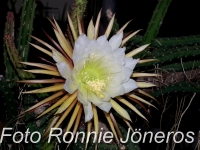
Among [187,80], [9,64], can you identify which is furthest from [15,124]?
[187,80]

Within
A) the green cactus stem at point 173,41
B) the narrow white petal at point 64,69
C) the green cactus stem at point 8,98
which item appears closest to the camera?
the narrow white petal at point 64,69

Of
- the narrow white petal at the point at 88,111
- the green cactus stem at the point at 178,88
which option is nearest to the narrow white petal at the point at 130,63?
the narrow white petal at the point at 88,111

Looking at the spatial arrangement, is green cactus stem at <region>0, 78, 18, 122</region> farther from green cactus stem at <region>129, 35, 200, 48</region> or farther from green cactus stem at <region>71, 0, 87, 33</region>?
green cactus stem at <region>129, 35, 200, 48</region>

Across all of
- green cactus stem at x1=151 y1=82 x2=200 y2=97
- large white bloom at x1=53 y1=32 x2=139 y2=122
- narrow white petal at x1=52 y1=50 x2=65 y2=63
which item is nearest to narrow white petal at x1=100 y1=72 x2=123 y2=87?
large white bloom at x1=53 y1=32 x2=139 y2=122

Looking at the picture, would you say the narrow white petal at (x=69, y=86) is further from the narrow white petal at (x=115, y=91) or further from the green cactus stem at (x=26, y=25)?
the green cactus stem at (x=26, y=25)

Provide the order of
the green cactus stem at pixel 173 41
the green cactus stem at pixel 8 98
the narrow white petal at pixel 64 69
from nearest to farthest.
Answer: the narrow white petal at pixel 64 69 → the green cactus stem at pixel 8 98 → the green cactus stem at pixel 173 41

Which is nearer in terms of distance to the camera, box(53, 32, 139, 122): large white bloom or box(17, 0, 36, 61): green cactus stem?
box(53, 32, 139, 122): large white bloom

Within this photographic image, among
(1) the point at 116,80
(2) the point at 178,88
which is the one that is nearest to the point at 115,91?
(1) the point at 116,80

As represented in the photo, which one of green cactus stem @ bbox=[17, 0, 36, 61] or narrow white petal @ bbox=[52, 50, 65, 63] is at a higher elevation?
green cactus stem @ bbox=[17, 0, 36, 61]

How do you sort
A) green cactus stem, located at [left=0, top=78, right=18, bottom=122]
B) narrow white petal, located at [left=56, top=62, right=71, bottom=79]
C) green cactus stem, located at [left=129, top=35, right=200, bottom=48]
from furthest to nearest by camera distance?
1. green cactus stem, located at [left=129, top=35, right=200, bottom=48]
2. green cactus stem, located at [left=0, top=78, right=18, bottom=122]
3. narrow white petal, located at [left=56, top=62, right=71, bottom=79]
